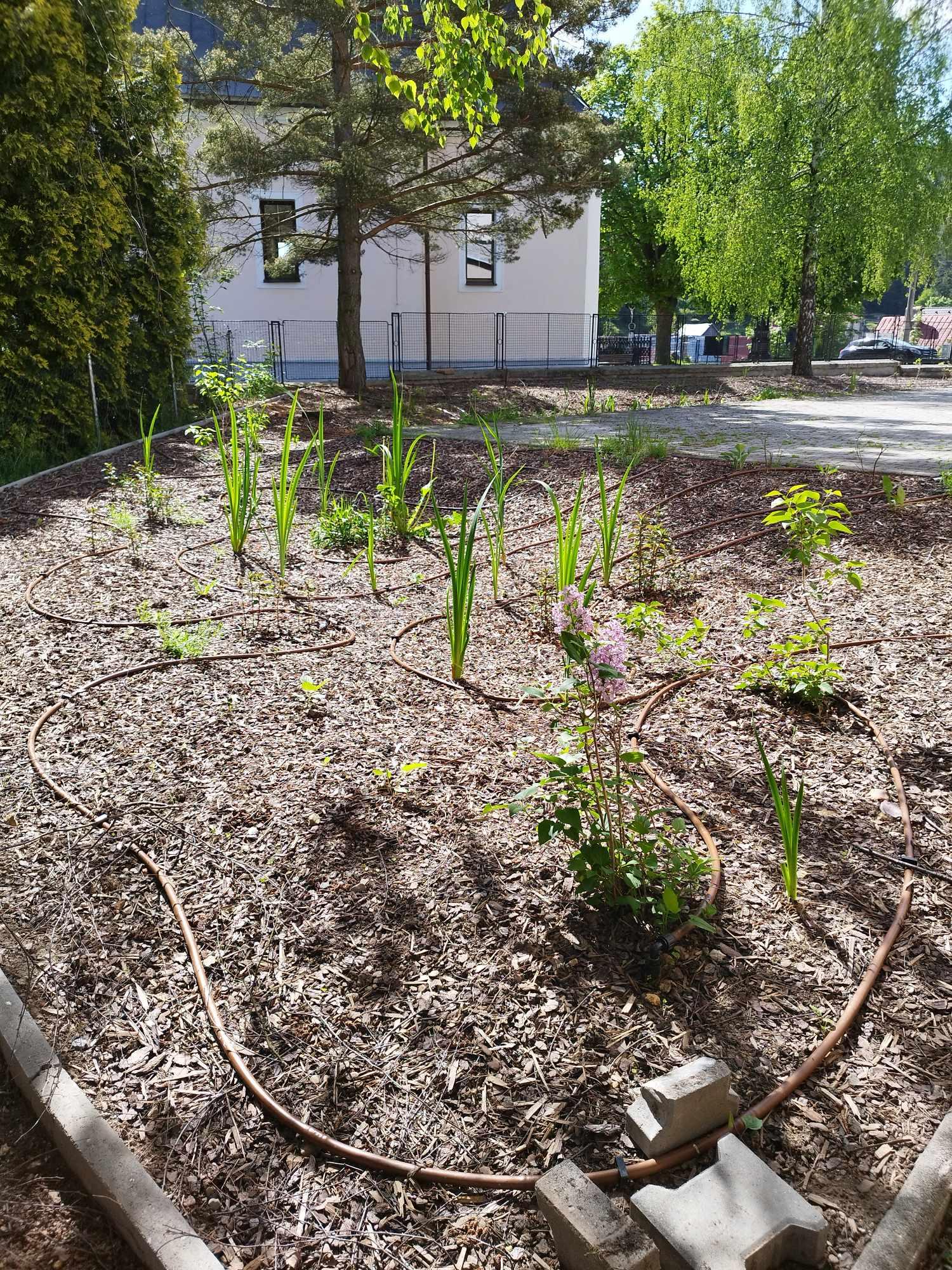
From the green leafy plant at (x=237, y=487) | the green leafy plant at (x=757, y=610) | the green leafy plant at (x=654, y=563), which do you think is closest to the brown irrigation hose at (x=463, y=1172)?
the green leafy plant at (x=757, y=610)

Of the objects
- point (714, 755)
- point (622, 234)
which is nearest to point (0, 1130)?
point (714, 755)

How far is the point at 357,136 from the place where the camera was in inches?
409

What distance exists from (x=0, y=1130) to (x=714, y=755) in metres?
2.08

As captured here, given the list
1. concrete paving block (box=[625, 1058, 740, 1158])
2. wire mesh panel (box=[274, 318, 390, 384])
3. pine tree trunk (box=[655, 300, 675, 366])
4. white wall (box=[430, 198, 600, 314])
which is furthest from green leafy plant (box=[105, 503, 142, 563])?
pine tree trunk (box=[655, 300, 675, 366])

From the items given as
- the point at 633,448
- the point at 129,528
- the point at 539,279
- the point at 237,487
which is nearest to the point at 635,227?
the point at 539,279

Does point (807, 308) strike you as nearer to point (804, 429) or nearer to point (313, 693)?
point (804, 429)

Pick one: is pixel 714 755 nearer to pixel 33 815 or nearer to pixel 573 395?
pixel 33 815

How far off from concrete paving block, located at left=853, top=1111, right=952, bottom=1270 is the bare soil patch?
4 cm

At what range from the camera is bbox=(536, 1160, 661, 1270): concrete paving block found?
1.29 metres

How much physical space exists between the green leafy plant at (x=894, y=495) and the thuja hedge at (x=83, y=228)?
5316 millimetres

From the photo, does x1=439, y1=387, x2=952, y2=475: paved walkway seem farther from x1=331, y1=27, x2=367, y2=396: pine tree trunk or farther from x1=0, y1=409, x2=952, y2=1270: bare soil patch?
x1=331, y1=27, x2=367, y2=396: pine tree trunk

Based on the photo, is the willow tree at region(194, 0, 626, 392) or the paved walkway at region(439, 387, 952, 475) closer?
the paved walkway at region(439, 387, 952, 475)

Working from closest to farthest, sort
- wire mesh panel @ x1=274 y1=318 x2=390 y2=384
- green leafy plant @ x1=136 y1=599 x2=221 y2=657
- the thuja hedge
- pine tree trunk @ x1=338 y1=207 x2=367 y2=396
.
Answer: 1. green leafy plant @ x1=136 y1=599 x2=221 y2=657
2. the thuja hedge
3. pine tree trunk @ x1=338 y1=207 x2=367 y2=396
4. wire mesh panel @ x1=274 y1=318 x2=390 y2=384

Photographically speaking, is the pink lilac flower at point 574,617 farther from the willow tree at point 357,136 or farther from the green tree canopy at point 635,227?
the green tree canopy at point 635,227
